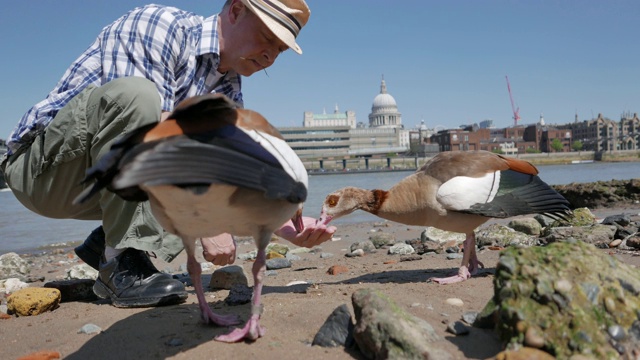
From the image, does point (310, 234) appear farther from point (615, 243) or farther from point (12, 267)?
point (12, 267)

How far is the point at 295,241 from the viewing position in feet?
11.8

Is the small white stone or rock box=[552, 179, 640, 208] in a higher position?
the small white stone

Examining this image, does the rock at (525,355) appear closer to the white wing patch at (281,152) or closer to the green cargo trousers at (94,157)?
the white wing patch at (281,152)

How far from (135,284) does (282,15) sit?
1.86 meters

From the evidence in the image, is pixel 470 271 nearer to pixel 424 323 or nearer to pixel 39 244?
pixel 424 323

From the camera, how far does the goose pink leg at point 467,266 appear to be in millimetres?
3804

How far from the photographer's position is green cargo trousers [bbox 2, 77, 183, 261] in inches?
123

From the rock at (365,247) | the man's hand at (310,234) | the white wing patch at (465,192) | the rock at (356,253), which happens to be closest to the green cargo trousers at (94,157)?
the man's hand at (310,234)

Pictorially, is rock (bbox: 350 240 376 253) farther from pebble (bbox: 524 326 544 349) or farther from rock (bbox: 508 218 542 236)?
pebble (bbox: 524 326 544 349)

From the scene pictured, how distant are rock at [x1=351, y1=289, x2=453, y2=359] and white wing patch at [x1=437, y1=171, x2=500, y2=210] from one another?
1963 millimetres

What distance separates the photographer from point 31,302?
3229 millimetres

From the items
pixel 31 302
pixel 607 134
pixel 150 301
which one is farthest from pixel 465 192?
pixel 607 134

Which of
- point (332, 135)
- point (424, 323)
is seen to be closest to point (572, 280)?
point (424, 323)

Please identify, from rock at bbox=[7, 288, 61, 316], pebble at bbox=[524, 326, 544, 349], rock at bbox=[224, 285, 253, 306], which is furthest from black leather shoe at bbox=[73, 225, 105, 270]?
pebble at bbox=[524, 326, 544, 349]
